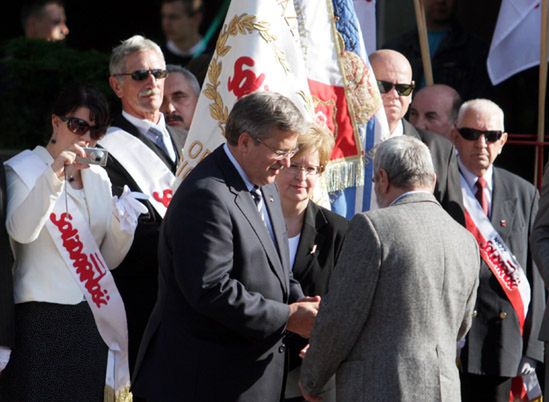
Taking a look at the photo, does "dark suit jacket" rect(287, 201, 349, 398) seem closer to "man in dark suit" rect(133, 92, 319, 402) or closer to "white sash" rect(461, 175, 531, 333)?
"man in dark suit" rect(133, 92, 319, 402)

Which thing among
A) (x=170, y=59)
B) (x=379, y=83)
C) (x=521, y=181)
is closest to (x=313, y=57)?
(x=379, y=83)

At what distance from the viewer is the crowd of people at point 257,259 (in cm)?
424

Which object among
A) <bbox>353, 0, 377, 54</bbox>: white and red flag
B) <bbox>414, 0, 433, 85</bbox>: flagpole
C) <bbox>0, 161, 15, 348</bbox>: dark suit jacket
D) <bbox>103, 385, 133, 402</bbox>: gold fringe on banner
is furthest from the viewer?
<bbox>353, 0, 377, 54</bbox>: white and red flag

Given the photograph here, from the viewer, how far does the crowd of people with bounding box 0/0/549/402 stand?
13.9 feet

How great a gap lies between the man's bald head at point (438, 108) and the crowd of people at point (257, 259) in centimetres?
1

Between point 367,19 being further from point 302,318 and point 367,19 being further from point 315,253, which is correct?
point 302,318

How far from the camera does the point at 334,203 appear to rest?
582cm

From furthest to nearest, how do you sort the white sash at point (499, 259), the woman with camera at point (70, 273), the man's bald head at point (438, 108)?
the man's bald head at point (438, 108), the white sash at point (499, 259), the woman with camera at point (70, 273)

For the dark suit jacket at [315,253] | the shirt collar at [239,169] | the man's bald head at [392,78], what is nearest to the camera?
the shirt collar at [239,169]

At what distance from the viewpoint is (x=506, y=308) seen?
6.14 meters

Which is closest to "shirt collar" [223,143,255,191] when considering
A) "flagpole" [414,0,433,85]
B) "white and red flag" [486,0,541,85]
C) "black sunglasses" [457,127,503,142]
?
"black sunglasses" [457,127,503,142]

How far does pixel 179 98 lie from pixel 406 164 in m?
2.34

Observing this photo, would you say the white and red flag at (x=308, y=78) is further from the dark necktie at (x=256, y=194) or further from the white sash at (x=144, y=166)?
the dark necktie at (x=256, y=194)

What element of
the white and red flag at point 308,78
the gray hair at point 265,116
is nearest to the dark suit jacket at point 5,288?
the white and red flag at point 308,78
